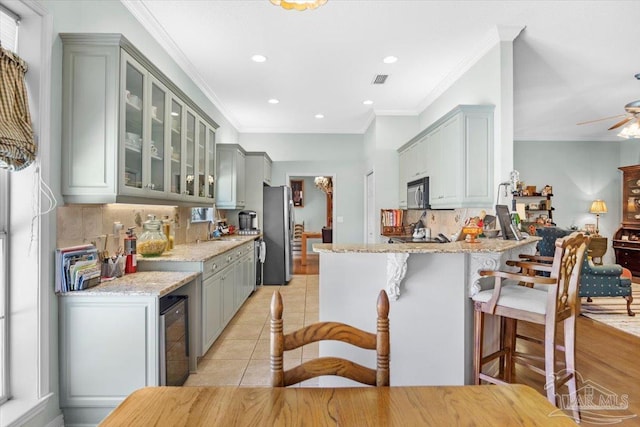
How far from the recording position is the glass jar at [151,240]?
9.63ft

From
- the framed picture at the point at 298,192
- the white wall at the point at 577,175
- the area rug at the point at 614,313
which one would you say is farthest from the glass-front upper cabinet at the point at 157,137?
the framed picture at the point at 298,192

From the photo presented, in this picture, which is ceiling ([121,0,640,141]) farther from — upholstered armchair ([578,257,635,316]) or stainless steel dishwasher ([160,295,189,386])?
upholstered armchair ([578,257,635,316])

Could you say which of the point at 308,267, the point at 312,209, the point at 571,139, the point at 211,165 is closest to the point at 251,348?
the point at 211,165

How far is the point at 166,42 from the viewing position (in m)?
3.47

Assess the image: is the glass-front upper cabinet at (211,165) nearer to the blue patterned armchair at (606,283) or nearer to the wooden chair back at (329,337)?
the wooden chair back at (329,337)

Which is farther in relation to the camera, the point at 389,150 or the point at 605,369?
the point at 389,150

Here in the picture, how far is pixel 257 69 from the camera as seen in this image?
4.21 metres

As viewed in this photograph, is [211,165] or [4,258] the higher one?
[211,165]

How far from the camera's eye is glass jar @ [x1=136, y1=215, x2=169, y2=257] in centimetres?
294

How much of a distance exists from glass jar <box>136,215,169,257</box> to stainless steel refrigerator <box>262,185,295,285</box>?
3131 mm

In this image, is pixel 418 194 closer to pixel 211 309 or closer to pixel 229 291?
pixel 229 291

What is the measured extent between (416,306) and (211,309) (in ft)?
6.13

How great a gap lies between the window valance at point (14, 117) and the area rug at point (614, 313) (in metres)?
5.41

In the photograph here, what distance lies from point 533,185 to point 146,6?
309 inches
